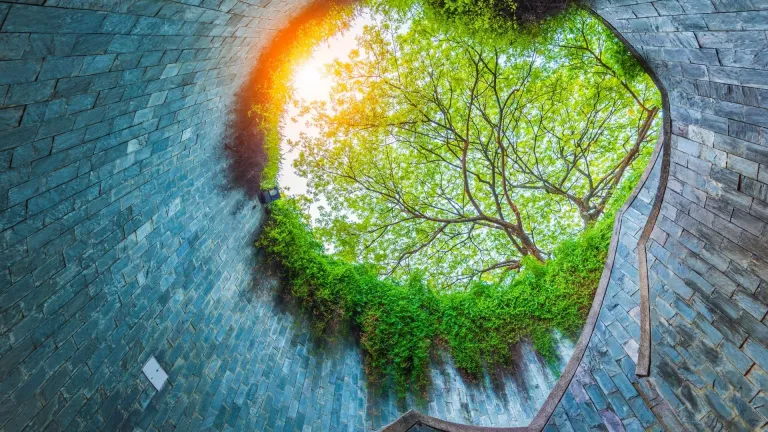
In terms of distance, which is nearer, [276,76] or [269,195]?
[276,76]

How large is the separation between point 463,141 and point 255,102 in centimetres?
587

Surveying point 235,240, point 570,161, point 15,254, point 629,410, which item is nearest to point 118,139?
point 15,254

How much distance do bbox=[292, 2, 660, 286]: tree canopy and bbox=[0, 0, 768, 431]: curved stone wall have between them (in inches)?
137

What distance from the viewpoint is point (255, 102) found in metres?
5.35

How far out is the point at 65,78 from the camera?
2395mm

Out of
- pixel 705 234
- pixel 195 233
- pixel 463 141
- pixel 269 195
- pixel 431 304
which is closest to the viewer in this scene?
pixel 705 234

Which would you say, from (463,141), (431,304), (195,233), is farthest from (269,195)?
(463,141)

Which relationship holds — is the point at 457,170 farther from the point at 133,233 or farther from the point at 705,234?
the point at 133,233

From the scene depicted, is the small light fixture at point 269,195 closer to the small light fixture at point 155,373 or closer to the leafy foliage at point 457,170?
the leafy foliage at point 457,170

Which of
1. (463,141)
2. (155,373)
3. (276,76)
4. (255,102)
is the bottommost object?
(155,373)

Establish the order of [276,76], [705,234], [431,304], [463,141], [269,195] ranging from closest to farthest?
[705,234], [276,76], [269,195], [431,304], [463,141]

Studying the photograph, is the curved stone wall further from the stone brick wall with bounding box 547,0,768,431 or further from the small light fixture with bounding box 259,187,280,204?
the small light fixture with bounding box 259,187,280,204

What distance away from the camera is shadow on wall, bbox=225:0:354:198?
498 cm

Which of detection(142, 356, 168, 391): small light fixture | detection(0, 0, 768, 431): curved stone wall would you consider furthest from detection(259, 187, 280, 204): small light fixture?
detection(142, 356, 168, 391): small light fixture
